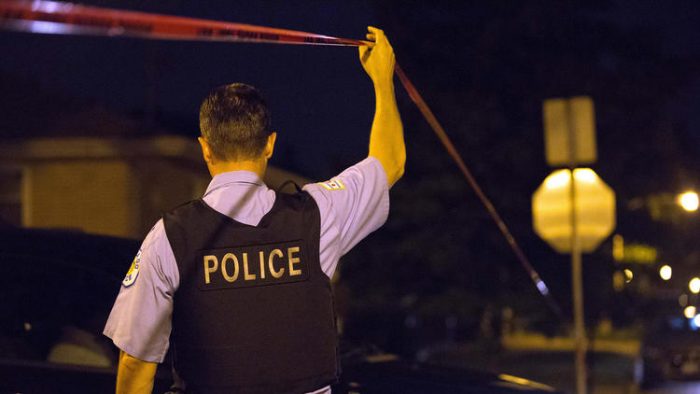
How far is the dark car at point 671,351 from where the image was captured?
15.9 meters

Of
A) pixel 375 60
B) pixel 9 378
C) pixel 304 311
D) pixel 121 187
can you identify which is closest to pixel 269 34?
pixel 375 60

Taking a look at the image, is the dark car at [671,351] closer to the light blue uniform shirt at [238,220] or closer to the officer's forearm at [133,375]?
the light blue uniform shirt at [238,220]

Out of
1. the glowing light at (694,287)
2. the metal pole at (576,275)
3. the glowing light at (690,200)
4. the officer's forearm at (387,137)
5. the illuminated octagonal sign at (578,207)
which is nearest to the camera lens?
the officer's forearm at (387,137)

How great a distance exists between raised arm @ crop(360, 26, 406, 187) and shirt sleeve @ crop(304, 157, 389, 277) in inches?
1.9

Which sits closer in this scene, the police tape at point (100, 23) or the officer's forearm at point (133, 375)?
the police tape at point (100, 23)

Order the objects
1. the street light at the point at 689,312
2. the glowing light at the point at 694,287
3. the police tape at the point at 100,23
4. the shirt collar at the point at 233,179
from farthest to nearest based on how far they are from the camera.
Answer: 1. the glowing light at the point at 694,287
2. the street light at the point at 689,312
3. the shirt collar at the point at 233,179
4. the police tape at the point at 100,23

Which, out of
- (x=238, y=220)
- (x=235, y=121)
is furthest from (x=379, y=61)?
(x=238, y=220)

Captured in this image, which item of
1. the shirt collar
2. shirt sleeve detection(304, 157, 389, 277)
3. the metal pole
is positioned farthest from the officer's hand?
the metal pole

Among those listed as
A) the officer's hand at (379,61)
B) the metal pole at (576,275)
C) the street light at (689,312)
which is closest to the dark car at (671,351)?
the street light at (689,312)

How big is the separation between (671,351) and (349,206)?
47.7 feet

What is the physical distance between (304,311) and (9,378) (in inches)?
57.7

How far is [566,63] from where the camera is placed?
77.8 ft

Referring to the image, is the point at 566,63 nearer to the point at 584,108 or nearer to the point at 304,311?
the point at 584,108

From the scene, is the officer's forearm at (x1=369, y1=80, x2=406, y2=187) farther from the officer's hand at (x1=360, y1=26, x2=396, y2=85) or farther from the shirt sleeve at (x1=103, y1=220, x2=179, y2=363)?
the shirt sleeve at (x1=103, y1=220, x2=179, y2=363)
